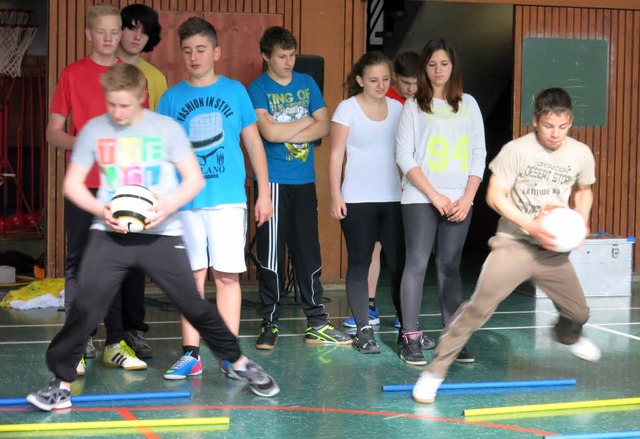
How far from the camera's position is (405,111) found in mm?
5469

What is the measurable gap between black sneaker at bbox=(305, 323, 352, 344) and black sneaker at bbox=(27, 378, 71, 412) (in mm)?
2002

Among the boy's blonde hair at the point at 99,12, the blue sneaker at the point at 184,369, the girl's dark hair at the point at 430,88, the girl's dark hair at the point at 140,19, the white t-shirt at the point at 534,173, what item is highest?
the girl's dark hair at the point at 140,19

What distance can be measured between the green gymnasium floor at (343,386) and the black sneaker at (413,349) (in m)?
0.06

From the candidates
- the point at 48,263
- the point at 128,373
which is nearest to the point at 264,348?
the point at 128,373

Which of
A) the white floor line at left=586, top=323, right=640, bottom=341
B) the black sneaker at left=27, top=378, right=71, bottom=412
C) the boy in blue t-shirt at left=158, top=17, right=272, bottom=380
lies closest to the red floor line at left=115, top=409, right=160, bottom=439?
the black sneaker at left=27, top=378, right=71, bottom=412

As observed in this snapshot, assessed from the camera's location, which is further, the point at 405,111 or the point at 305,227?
the point at 305,227

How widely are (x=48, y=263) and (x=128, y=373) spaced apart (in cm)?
348

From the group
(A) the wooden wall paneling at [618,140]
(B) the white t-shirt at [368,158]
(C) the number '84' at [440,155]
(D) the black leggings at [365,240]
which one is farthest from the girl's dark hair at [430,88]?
(A) the wooden wall paneling at [618,140]

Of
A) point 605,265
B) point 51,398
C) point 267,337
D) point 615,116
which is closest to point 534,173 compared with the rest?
point 267,337

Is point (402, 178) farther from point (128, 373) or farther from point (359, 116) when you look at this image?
point (128, 373)

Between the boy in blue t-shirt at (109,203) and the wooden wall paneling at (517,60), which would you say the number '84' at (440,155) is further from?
the wooden wall paneling at (517,60)

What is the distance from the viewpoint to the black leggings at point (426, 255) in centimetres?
538

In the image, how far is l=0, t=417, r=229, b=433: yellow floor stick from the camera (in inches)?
158

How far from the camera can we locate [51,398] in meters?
4.34
